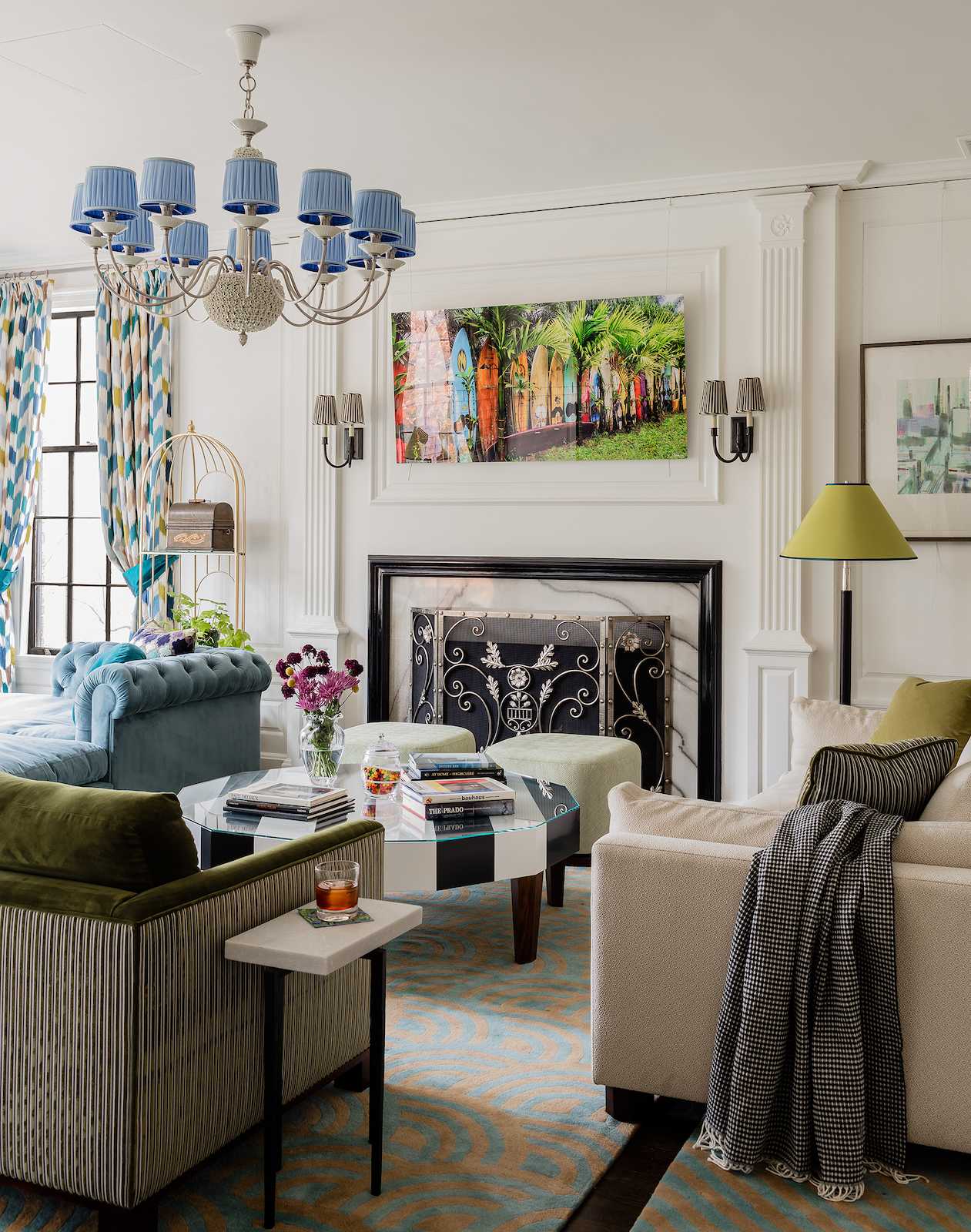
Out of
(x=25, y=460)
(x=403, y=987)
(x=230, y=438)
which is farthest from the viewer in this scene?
(x=25, y=460)

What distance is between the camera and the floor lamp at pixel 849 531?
4117 mm

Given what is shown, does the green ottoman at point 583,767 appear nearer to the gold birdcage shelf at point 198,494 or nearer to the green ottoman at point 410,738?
the green ottoman at point 410,738

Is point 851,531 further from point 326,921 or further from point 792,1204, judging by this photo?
point 326,921

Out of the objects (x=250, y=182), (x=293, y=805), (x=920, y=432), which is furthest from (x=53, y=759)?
(x=920, y=432)

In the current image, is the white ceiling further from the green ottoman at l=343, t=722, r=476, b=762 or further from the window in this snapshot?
the green ottoman at l=343, t=722, r=476, b=762

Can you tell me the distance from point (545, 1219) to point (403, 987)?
1.21m

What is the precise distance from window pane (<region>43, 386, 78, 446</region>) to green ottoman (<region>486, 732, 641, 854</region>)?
12.3 feet

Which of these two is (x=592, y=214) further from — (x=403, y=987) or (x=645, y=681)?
(x=403, y=987)

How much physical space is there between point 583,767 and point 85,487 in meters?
3.97

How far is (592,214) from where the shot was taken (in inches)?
211

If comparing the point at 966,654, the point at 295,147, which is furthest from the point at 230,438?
the point at 966,654

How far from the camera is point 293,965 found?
2041mm

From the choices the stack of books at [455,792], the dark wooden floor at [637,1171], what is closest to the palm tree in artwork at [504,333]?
the stack of books at [455,792]

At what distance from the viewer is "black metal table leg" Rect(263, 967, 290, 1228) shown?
208 centimetres
